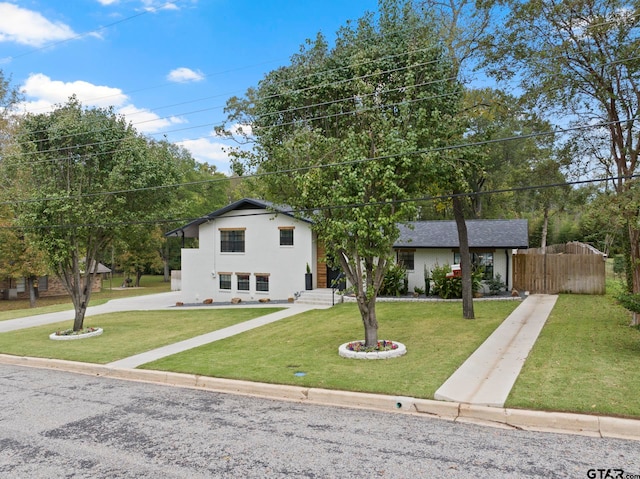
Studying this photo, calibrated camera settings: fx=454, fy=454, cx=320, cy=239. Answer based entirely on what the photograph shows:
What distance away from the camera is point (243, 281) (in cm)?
2383

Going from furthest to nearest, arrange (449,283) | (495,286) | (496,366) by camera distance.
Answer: (495,286)
(449,283)
(496,366)

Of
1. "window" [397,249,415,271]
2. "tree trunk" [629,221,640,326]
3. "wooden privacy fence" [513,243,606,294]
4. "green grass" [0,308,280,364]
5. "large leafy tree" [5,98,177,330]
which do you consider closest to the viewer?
"tree trunk" [629,221,640,326]

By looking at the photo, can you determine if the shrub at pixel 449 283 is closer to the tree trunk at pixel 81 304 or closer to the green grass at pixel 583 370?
the green grass at pixel 583 370

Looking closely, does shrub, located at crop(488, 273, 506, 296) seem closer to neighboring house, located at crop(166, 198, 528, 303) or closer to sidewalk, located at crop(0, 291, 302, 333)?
neighboring house, located at crop(166, 198, 528, 303)

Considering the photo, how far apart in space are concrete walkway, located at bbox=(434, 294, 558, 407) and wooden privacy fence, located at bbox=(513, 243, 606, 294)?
22.3 ft

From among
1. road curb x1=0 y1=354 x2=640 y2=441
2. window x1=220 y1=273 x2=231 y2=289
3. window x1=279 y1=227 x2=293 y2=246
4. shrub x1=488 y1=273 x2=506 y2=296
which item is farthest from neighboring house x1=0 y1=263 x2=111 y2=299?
road curb x1=0 y1=354 x2=640 y2=441

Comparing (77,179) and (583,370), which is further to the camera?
(77,179)

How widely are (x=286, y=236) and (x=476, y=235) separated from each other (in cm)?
917

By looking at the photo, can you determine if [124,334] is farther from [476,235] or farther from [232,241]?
[476,235]

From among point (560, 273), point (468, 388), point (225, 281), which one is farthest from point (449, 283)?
point (468, 388)

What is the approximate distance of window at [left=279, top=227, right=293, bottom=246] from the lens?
22.7m

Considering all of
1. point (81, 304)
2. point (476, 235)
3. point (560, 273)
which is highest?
point (476, 235)

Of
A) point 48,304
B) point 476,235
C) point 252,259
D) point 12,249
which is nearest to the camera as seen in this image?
point 476,235

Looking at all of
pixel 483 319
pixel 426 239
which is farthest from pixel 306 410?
pixel 426 239
